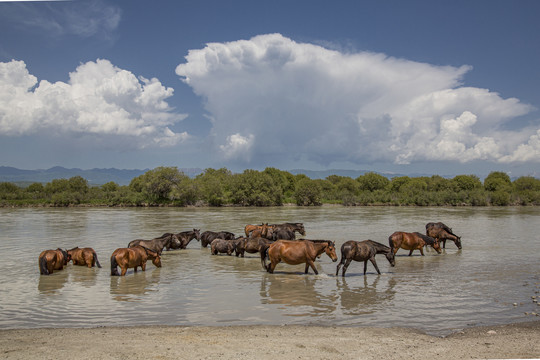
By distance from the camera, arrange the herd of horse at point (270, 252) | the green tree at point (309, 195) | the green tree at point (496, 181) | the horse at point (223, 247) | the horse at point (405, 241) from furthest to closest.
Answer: the green tree at point (496, 181) → the green tree at point (309, 195) → the horse at point (223, 247) → the horse at point (405, 241) → the herd of horse at point (270, 252)

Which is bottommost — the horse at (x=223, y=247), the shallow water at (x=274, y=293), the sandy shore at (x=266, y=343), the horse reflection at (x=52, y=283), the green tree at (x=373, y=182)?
the shallow water at (x=274, y=293)

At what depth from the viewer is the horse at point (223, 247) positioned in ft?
54.9

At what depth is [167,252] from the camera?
1786 cm

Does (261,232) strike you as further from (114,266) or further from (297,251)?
(114,266)

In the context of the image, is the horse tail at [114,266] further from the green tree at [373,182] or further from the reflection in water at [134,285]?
the green tree at [373,182]

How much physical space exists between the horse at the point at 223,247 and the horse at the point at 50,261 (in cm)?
604

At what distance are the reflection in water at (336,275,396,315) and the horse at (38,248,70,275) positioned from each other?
30.9ft

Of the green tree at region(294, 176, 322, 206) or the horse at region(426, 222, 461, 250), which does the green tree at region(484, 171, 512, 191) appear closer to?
the green tree at region(294, 176, 322, 206)

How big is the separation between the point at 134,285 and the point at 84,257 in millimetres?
3861

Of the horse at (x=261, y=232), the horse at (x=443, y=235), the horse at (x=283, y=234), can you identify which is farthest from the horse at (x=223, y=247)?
the horse at (x=443, y=235)

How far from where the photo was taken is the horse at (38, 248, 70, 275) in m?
12.5

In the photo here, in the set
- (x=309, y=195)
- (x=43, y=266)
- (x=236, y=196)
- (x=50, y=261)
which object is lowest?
(x=43, y=266)

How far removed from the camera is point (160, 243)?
16328mm

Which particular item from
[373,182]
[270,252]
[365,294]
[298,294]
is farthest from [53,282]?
[373,182]
